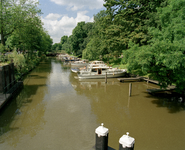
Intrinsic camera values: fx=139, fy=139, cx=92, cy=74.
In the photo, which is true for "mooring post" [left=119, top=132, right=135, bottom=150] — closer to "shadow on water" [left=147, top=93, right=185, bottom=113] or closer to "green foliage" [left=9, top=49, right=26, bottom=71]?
"shadow on water" [left=147, top=93, right=185, bottom=113]

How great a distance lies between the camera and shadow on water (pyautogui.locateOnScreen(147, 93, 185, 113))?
38.8 ft

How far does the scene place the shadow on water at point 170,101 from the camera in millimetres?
11828

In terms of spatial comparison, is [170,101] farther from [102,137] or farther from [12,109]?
[12,109]

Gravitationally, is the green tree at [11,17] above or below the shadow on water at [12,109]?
above

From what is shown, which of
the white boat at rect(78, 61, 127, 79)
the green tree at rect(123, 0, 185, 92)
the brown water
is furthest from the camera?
the white boat at rect(78, 61, 127, 79)

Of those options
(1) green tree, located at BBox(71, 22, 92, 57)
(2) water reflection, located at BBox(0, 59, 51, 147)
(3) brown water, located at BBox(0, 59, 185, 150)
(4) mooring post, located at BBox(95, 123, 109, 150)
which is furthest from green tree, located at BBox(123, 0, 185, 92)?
(1) green tree, located at BBox(71, 22, 92, 57)

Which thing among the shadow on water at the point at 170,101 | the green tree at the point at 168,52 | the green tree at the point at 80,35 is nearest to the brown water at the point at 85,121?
the shadow on water at the point at 170,101

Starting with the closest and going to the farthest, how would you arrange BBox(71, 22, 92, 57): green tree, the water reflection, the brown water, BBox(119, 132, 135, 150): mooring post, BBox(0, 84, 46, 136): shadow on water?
BBox(119, 132, 135, 150): mooring post → the brown water → the water reflection → BBox(0, 84, 46, 136): shadow on water → BBox(71, 22, 92, 57): green tree

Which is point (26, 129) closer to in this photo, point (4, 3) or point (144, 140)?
point (144, 140)

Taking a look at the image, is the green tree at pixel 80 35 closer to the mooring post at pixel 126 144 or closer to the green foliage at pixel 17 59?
the green foliage at pixel 17 59

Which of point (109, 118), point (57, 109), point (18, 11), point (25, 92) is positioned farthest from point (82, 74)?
point (18, 11)

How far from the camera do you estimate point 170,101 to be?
13352 millimetres

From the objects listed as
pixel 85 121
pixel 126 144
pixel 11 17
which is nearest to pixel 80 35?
pixel 11 17

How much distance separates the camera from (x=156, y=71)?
12.4m
